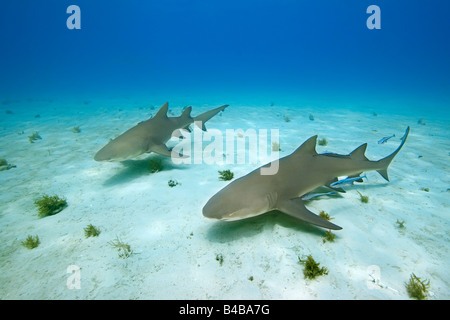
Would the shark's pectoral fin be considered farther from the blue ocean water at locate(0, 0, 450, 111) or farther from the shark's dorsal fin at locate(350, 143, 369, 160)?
the blue ocean water at locate(0, 0, 450, 111)

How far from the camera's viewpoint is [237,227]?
365cm

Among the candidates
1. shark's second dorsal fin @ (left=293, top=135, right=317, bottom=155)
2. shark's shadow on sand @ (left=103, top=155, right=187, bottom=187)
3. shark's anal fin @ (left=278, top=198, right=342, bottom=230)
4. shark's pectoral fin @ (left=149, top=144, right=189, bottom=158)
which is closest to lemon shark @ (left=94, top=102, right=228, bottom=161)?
shark's pectoral fin @ (left=149, top=144, right=189, bottom=158)

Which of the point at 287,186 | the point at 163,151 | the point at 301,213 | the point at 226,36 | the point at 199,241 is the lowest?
the point at 199,241

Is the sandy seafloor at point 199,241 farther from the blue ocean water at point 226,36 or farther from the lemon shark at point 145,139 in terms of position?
the blue ocean water at point 226,36

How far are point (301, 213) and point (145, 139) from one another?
4.66 metres

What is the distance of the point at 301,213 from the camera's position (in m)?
3.25

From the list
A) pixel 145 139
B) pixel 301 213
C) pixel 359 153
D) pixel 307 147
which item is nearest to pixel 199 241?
pixel 301 213

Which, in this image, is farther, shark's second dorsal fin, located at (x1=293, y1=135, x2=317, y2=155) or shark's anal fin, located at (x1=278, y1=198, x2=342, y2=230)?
shark's second dorsal fin, located at (x1=293, y1=135, x2=317, y2=155)

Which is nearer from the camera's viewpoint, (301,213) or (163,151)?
(301,213)

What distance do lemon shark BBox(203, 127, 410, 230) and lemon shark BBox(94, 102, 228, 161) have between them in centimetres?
320

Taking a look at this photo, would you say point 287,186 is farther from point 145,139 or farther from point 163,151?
point 145,139

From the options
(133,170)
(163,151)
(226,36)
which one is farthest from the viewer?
(226,36)

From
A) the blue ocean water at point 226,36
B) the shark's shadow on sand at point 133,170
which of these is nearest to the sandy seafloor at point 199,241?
the shark's shadow on sand at point 133,170

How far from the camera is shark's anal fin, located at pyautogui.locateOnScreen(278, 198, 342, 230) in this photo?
3082 millimetres
